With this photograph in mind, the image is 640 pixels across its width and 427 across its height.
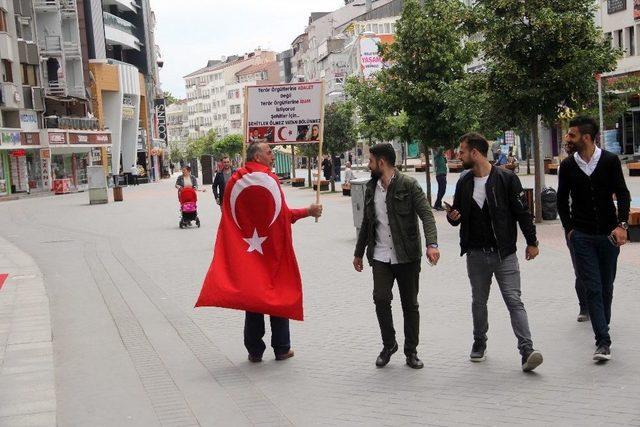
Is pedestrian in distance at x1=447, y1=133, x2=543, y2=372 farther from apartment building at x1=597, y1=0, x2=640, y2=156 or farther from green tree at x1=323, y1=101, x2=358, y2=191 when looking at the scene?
apartment building at x1=597, y1=0, x2=640, y2=156

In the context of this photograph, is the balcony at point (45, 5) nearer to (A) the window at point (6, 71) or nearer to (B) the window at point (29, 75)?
(B) the window at point (29, 75)

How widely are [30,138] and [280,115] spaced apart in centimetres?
4918

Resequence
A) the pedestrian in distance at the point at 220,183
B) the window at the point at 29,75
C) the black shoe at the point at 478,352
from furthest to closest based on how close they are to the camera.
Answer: the window at the point at 29,75
the pedestrian in distance at the point at 220,183
the black shoe at the point at 478,352

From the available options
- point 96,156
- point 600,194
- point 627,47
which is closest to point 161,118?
point 96,156

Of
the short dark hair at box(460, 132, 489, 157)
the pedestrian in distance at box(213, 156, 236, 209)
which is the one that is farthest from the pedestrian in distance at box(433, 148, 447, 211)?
the short dark hair at box(460, 132, 489, 157)

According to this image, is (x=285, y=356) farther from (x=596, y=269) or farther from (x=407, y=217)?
(x=596, y=269)

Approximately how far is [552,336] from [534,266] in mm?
5112

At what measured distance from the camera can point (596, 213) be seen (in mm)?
7199

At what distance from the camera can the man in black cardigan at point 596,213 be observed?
7.16 metres

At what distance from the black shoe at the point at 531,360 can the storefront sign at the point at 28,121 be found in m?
56.2

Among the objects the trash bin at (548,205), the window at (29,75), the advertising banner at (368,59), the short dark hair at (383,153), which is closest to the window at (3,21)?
the window at (29,75)

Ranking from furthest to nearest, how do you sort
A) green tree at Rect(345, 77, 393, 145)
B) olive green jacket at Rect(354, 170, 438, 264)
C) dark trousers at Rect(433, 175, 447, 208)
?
green tree at Rect(345, 77, 393, 145), dark trousers at Rect(433, 175, 447, 208), olive green jacket at Rect(354, 170, 438, 264)

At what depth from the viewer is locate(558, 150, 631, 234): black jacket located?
7172 millimetres

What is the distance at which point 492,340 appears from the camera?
8.27 metres
